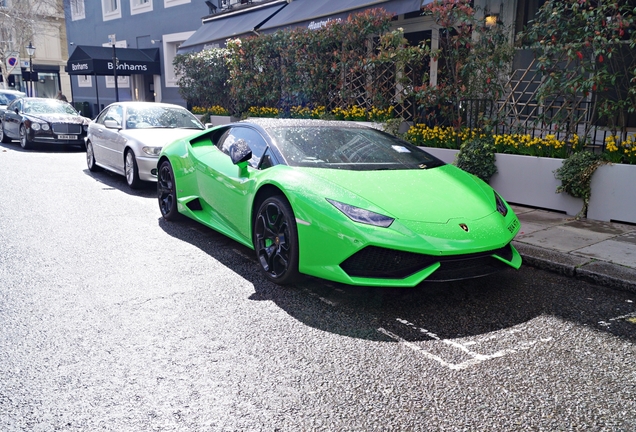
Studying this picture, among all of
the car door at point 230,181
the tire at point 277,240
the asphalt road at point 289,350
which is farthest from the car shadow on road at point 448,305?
the car door at point 230,181

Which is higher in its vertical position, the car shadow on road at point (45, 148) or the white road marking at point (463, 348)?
the car shadow on road at point (45, 148)

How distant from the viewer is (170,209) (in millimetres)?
6629

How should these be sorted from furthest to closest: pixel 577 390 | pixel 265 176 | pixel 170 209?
pixel 170 209 < pixel 265 176 < pixel 577 390

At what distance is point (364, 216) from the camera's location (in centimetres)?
393

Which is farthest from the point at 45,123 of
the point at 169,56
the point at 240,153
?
the point at 240,153

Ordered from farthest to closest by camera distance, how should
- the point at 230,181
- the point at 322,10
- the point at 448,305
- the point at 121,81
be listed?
the point at 121,81, the point at 322,10, the point at 230,181, the point at 448,305

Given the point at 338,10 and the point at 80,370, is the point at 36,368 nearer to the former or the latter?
the point at 80,370

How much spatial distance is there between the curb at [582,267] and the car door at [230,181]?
2.67 meters

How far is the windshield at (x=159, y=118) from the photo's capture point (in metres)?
9.61

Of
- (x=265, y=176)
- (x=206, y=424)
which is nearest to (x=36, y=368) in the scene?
(x=206, y=424)

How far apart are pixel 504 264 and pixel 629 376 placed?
4.04ft

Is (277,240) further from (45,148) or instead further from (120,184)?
(45,148)

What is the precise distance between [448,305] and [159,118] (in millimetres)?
7301

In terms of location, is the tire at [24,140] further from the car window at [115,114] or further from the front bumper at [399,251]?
the front bumper at [399,251]
